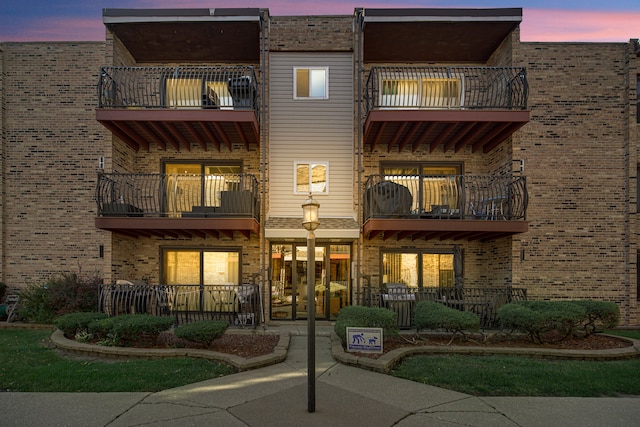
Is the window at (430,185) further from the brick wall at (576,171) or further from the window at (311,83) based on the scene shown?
the window at (311,83)

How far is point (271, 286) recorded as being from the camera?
36.4 ft

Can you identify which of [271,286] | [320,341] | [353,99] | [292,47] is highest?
[292,47]

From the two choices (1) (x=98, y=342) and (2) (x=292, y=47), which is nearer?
(1) (x=98, y=342)

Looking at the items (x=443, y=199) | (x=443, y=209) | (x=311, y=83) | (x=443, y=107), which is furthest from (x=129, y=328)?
(x=443, y=107)

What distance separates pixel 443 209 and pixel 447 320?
3559 mm

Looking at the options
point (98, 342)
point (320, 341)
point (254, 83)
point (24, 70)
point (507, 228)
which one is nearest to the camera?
point (98, 342)

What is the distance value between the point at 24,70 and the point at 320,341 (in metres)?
12.2

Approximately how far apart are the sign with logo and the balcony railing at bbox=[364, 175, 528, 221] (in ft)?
12.5

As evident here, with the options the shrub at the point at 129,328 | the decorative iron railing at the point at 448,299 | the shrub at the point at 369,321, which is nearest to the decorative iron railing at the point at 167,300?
the shrub at the point at 129,328

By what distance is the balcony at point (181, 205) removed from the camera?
1003cm

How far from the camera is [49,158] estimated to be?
38.2 feet

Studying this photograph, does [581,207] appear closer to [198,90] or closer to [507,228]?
[507,228]

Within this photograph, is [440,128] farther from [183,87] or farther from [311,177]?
[183,87]

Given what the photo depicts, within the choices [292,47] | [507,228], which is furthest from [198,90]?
[507,228]
